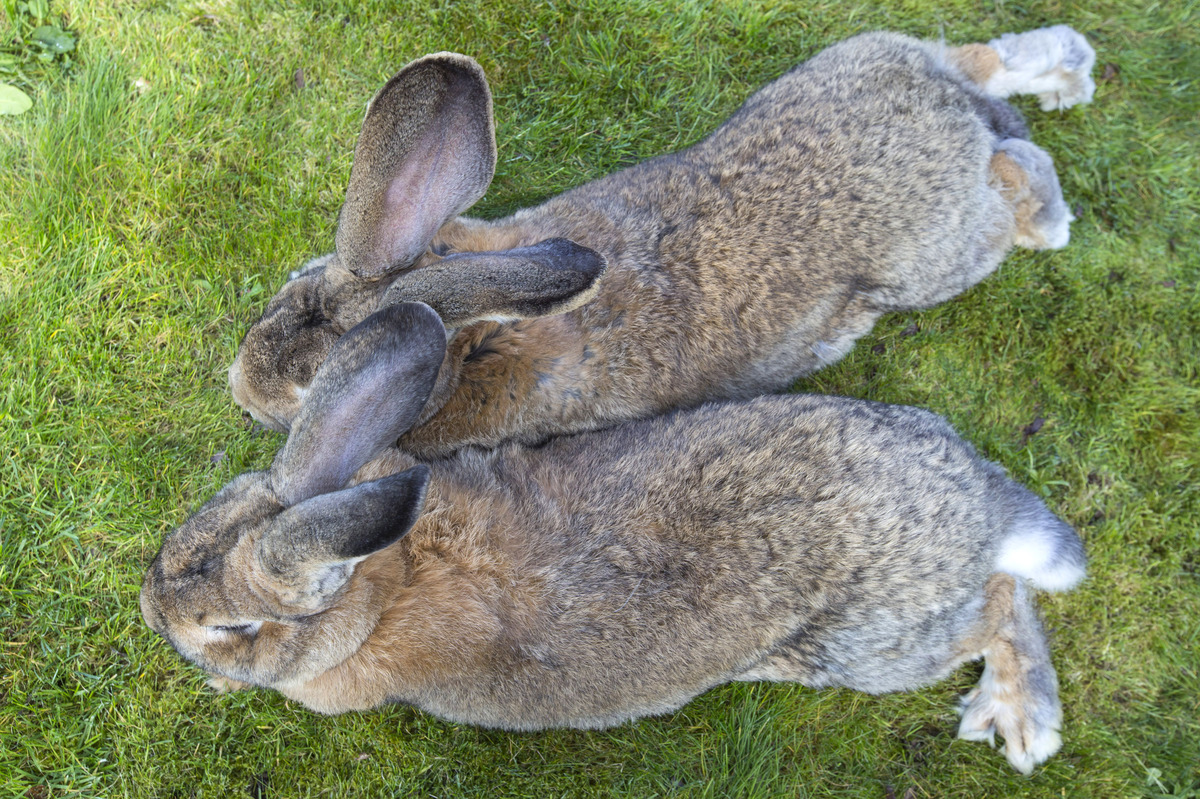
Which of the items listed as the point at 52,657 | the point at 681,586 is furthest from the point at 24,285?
the point at 681,586

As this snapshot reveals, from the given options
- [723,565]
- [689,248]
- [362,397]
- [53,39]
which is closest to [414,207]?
[362,397]

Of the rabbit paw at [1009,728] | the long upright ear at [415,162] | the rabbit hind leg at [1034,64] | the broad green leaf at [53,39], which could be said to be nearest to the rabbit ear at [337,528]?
the long upright ear at [415,162]

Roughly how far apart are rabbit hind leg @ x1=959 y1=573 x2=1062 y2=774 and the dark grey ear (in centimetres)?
235

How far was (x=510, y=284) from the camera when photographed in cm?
272

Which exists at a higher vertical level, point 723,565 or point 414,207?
point 414,207

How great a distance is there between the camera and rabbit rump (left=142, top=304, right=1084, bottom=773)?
2791 mm

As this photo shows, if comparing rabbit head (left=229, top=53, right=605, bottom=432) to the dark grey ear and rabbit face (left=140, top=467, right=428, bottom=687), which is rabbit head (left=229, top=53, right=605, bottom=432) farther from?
rabbit face (left=140, top=467, right=428, bottom=687)

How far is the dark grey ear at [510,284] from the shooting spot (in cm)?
273

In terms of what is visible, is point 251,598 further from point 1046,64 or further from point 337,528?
point 1046,64

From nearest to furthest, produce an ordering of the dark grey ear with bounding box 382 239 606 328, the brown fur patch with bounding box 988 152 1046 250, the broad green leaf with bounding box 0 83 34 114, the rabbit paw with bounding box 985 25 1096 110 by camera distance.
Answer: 1. the dark grey ear with bounding box 382 239 606 328
2. the brown fur patch with bounding box 988 152 1046 250
3. the rabbit paw with bounding box 985 25 1096 110
4. the broad green leaf with bounding box 0 83 34 114

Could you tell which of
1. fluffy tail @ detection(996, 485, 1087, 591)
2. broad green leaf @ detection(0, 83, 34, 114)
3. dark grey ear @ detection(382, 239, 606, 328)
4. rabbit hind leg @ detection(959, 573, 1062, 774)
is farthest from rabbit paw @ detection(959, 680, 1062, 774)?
broad green leaf @ detection(0, 83, 34, 114)

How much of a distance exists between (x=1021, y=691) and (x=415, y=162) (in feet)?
11.3

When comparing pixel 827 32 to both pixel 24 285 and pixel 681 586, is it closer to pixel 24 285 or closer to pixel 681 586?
pixel 681 586

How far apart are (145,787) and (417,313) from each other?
2873 mm
